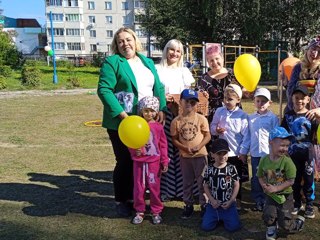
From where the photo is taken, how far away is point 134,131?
11.3ft

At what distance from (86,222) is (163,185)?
3.32 feet

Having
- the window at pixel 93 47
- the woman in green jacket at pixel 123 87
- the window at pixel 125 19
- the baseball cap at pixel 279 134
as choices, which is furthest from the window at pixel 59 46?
the baseball cap at pixel 279 134

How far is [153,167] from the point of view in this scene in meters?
3.93

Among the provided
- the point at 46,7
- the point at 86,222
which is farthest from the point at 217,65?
the point at 46,7

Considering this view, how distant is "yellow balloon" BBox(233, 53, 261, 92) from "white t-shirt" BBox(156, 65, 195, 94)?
0.63m

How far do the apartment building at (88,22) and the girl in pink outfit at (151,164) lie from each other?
2515 inches

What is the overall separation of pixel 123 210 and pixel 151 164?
682 millimetres

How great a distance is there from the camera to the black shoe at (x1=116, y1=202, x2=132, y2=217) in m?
4.16

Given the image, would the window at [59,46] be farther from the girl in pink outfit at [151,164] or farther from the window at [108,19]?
the girl in pink outfit at [151,164]

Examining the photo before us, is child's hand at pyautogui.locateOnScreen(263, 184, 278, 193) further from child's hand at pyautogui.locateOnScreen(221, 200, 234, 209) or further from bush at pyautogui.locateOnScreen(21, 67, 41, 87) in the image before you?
bush at pyautogui.locateOnScreen(21, 67, 41, 87)

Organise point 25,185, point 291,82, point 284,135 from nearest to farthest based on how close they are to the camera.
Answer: point 284,135 < point 291,82 < point 25,185

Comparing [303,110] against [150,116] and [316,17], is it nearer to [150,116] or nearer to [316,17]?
[150,116]

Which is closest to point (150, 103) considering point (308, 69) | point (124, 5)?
point (308, 69)

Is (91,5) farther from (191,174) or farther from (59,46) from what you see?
(191,174)
